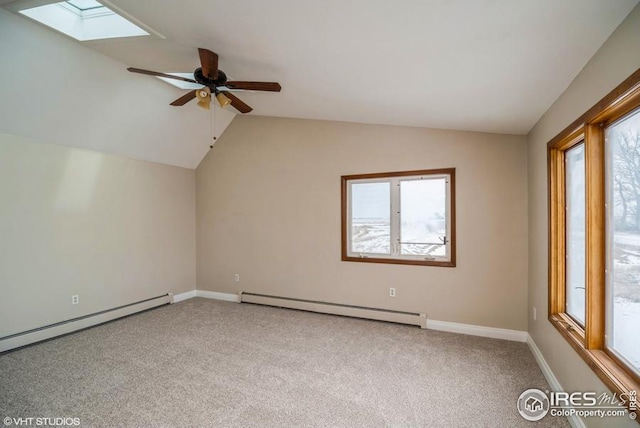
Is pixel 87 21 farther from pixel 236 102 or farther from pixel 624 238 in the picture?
pixel 624 238

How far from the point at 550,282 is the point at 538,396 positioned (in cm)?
91

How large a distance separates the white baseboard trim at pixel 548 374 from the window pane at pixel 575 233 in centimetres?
53

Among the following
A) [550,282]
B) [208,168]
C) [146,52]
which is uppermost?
[146,52]

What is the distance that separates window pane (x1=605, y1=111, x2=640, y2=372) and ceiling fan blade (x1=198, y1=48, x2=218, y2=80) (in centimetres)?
261

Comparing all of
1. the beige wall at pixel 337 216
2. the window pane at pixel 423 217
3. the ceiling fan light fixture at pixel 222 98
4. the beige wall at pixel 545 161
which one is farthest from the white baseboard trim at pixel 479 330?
the ceiling fan light fixture at pixel 222 98

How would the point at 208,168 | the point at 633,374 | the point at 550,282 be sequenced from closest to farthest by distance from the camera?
the point at 633,374, the point at 550,282, the point at 208,168

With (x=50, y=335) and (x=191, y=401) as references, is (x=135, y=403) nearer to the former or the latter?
(x=191, y=401)

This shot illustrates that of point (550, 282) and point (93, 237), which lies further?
point (93, 237)

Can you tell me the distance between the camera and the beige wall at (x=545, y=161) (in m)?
1.42

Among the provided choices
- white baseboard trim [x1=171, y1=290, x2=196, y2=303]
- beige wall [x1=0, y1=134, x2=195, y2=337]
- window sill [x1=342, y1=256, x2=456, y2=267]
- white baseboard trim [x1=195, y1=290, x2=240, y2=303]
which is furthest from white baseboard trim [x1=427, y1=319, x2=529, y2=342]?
beige wall [x1=0, y1=134, x2=195, y2=337]

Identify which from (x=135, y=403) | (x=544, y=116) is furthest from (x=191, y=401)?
(x=544, y=116)


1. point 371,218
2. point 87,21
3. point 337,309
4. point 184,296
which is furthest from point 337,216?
point 87,21

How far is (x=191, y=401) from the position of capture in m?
2.29

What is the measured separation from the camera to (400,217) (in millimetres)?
3996
